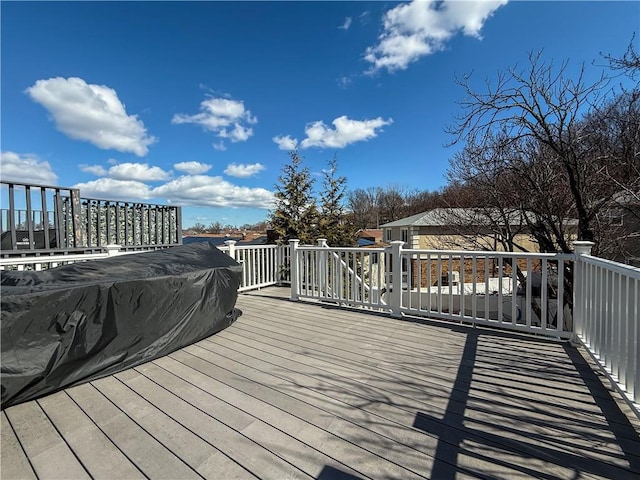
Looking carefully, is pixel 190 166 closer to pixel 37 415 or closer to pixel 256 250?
pixel 256 250

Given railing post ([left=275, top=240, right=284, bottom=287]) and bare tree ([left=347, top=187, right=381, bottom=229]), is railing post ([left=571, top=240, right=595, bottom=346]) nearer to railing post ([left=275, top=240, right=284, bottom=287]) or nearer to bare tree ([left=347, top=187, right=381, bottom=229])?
railing post ([left=275, top=240, right=284, bottom=287])

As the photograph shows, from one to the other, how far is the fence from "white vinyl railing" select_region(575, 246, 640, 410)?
758cm

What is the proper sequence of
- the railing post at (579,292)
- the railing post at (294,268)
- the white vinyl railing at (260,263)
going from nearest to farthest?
the railing post at (579,292) → the railing post at (294,268) → the white vinyl railing at (260,263)

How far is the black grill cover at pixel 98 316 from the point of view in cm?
182

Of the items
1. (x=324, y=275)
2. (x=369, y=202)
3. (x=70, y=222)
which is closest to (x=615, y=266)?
(x=324, y=275)

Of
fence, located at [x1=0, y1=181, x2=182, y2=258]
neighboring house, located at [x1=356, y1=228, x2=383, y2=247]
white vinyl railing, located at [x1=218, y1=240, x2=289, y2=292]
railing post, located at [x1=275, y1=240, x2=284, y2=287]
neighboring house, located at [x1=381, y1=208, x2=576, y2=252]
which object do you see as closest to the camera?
fence, located at [x1=0, y1=181, x2=182, y2=258]

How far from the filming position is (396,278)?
12.4ft

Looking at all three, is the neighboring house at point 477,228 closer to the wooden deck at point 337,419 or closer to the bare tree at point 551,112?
the bare tree at point 551,112

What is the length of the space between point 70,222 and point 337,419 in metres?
7.32

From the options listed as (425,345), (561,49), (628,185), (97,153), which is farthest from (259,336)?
(97,153)


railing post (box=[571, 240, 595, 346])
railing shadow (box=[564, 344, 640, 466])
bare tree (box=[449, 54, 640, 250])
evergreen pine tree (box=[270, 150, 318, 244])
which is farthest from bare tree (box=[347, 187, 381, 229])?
railing shadow (box=[564, 344, 640, 466])

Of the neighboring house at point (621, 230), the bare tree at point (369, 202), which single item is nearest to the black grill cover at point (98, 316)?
the neighboring house at point (621, 230)

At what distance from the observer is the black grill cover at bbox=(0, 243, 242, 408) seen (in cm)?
182

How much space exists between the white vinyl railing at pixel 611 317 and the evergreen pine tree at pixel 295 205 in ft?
17.7
